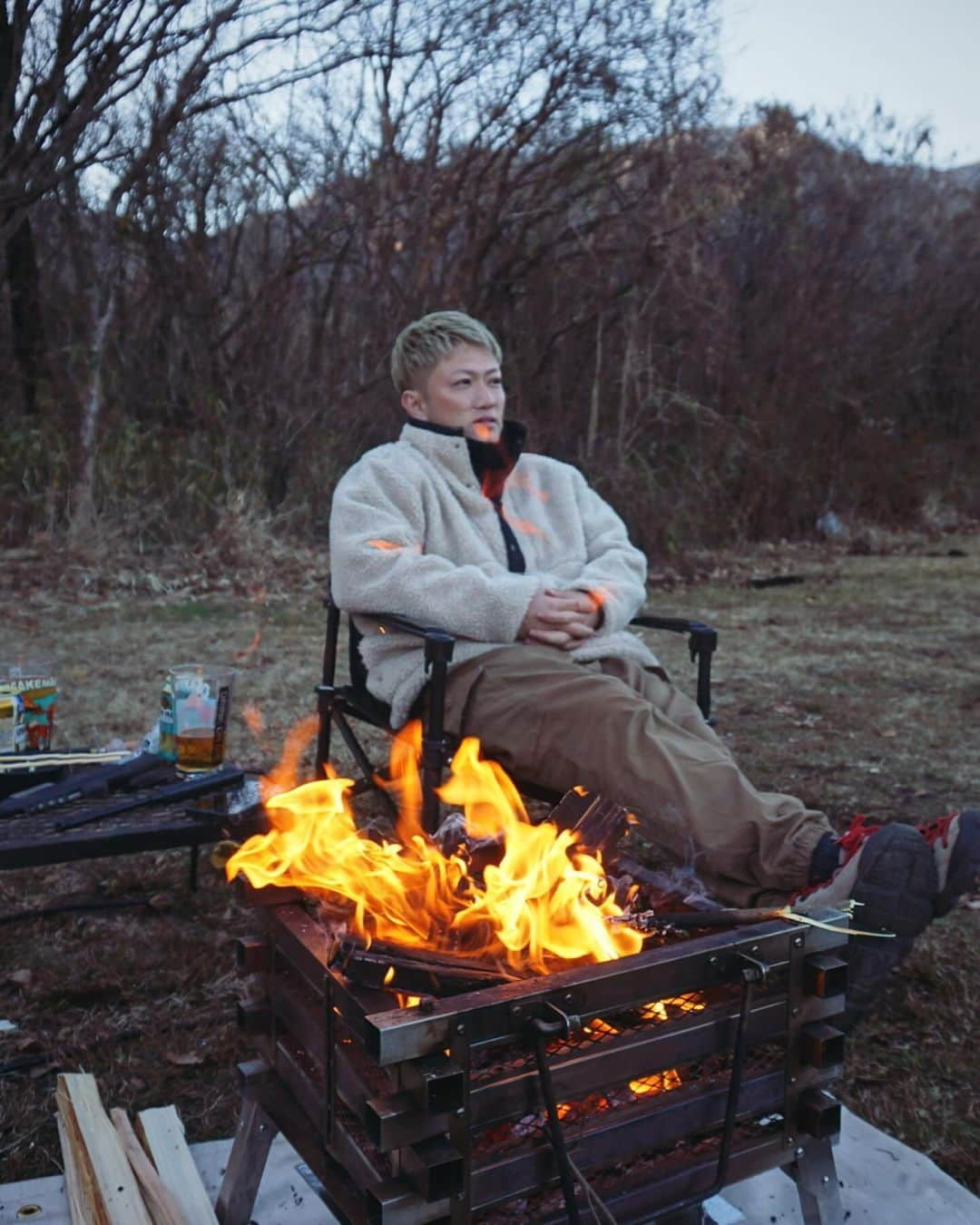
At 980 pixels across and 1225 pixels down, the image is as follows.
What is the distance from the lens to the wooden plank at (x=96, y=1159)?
1.68 m

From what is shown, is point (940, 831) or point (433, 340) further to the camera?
point (433, 340)

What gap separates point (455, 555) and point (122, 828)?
1264 mm

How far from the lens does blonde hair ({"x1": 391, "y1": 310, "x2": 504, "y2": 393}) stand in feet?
10.0

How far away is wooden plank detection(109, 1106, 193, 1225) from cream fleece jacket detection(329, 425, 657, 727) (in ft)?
3.60

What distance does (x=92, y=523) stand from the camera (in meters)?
7.90

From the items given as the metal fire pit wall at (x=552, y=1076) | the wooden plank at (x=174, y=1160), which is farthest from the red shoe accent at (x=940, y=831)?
the wooden plank at (x=174, y=1160)

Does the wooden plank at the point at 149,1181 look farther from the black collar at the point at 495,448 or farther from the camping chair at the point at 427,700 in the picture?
the black collar at the point at 495,448

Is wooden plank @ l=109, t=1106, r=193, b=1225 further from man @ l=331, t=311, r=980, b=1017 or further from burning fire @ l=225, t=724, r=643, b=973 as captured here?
man @ l=331, t=311, r=980, b=1017

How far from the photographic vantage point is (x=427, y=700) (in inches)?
108

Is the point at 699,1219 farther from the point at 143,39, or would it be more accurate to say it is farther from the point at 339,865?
the point at 143,39

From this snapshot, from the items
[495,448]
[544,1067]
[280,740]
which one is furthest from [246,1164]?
[280,740]

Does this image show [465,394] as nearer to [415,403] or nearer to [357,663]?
[415,403]

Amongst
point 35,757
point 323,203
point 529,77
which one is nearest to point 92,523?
point 323,203

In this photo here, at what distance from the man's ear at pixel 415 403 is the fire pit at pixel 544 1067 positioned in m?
1.75
